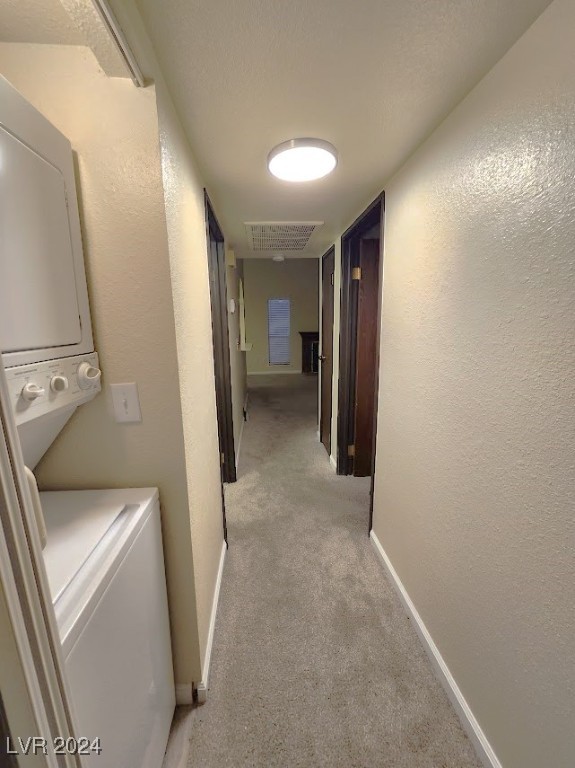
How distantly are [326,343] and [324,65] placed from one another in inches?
99.4

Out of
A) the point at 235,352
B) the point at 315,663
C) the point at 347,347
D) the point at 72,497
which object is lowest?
the point at 315,663

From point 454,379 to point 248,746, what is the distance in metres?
1.47

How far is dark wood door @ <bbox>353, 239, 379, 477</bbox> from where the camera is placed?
246 centimetres

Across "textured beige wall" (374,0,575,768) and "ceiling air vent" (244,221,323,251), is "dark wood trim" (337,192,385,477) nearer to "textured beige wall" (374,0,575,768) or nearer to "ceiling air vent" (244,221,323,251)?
"ceiling air vent" (244,221,323,251)

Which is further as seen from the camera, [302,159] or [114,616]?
[302,159]

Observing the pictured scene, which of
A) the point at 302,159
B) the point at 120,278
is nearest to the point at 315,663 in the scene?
the point at 120,278

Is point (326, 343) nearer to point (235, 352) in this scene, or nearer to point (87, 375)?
point (235, 352)

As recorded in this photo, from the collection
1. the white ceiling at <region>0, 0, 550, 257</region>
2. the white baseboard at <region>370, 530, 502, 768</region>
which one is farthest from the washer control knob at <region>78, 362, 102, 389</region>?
the white baseboard at <region>370, 530, 502, 768</region>

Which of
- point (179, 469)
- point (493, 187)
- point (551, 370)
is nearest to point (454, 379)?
point (551, 370)

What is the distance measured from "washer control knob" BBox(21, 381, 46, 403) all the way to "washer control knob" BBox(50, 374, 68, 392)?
5 cm

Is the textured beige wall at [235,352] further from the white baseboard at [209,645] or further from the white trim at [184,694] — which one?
the white trim at [184,694]

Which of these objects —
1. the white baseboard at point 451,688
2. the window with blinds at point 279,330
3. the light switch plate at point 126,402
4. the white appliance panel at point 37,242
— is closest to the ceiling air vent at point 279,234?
the white appliance panel at point 37,242

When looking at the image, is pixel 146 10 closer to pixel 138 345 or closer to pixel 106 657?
pixel 138 345

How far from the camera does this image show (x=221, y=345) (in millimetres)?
2367
